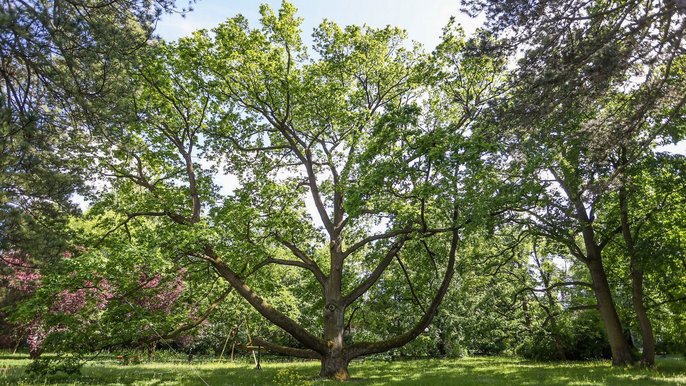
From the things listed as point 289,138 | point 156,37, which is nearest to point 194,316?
point 289,138

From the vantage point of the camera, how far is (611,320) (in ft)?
59.9

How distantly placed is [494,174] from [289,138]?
8.90 meters

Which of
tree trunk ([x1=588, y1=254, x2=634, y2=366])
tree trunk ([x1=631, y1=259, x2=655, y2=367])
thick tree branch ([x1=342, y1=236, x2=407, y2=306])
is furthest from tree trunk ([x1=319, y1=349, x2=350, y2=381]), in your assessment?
tree trunk ([x1=631, y1=259, x2=655, y2=367])

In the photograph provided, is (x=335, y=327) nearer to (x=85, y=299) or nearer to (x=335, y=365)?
(x=335, y=365)

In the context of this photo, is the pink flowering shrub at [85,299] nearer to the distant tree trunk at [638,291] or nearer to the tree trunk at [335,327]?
the tree trunk at [335,327]

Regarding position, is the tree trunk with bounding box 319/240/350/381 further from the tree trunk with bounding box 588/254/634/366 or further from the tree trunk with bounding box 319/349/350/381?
the tree trunk with bounding box 588/254/634/366

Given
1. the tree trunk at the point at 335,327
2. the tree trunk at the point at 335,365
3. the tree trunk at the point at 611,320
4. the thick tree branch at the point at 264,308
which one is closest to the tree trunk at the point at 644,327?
the tree trunk at the point at 611,320

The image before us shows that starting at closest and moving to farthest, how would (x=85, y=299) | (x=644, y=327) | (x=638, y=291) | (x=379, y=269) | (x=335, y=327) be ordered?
(x=85, y=299) → (x=335, y=327) → (x=379, y=269) → (x=644, y=327) → (x=638, y=291)

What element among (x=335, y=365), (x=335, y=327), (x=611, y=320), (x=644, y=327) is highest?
(x=335, y=327)

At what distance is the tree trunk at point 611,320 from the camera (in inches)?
704

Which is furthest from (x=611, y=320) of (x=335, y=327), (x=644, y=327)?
(x=335, y=327)

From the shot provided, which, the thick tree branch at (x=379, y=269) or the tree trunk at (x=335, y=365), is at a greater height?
the thick tree branch at (x=379, y=269)

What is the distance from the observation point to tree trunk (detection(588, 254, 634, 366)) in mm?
17875

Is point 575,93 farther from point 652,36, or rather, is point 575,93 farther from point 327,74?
point 327,74
